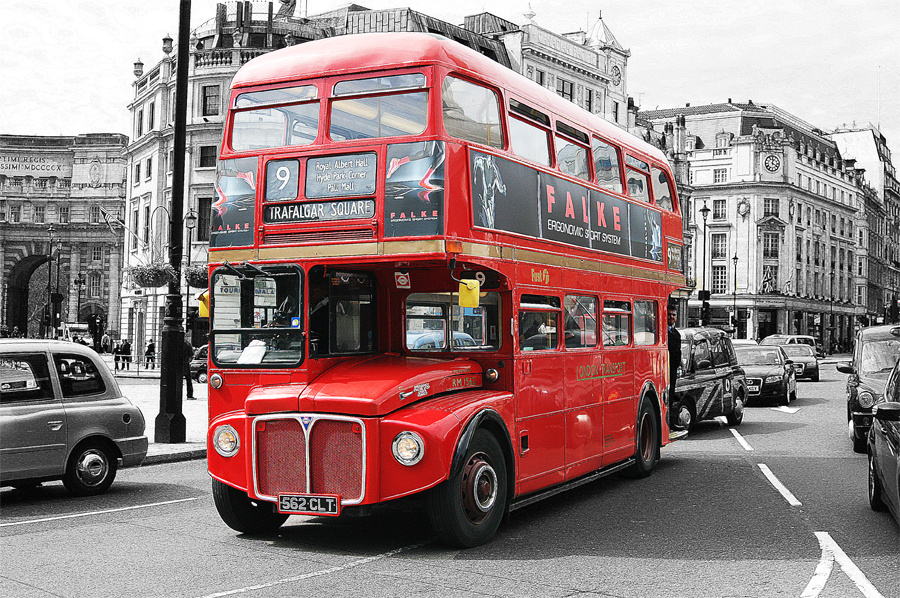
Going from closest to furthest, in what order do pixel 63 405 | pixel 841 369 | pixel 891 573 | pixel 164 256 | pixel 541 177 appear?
pixel 891 573
pixel 541 177
pixel 63 405
pixel 841 369
pixel 164 256

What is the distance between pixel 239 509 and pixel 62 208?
101 m

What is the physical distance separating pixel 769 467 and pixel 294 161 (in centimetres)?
847

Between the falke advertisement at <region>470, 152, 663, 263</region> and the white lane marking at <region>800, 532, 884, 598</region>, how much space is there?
3.94 meters

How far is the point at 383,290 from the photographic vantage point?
31.8 ft

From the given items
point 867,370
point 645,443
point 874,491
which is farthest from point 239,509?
point 867,370

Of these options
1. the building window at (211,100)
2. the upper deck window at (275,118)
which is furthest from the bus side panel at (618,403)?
the building window at (211,100)

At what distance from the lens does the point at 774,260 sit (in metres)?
99.9

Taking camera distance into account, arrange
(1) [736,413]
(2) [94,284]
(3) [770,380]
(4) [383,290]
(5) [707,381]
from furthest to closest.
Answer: (2) [94,284] < (3) [770,380] < (1) [736,413] < (5) [707,381] < (4) [383,290]

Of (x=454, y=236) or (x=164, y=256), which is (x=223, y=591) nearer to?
(x=454, y=236)

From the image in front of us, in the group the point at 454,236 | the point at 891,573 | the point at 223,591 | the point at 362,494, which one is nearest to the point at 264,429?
the point at 362,494

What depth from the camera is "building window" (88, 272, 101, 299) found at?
9994 centimetres

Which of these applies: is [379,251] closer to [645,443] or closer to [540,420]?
[540,420]

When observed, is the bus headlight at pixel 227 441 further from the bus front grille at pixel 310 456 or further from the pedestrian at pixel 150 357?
the pedestrian at pixel 150 357

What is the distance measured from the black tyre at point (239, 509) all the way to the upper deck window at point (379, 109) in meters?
3.26
